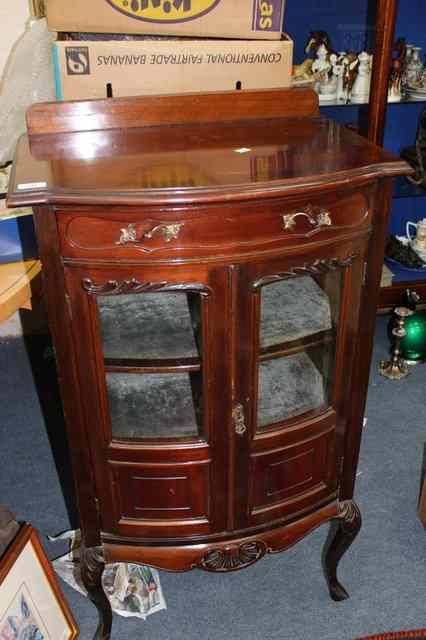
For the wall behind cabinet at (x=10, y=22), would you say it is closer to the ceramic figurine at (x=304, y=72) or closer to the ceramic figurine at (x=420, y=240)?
the ceramic figurine at (x=304, y=72)

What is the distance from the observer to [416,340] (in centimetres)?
248

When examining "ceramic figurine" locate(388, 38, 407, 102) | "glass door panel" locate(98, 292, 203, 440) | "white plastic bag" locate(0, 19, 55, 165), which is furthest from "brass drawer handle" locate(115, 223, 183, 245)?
"ceramic figurine" locate(388, 38, 407, 102)

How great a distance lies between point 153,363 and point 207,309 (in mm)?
159

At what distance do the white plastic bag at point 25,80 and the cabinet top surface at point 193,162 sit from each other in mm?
629

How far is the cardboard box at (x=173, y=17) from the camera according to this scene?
1.39 meters

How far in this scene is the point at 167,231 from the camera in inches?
38.5

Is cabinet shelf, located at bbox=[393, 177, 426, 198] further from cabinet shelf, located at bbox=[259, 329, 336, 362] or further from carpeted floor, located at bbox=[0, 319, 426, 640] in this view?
cabinet shelf, located at bbox=[259, 329, 336, 362]


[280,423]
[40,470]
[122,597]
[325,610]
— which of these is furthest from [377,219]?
[40,470]

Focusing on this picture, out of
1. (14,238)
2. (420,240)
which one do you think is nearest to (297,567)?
(14,238)

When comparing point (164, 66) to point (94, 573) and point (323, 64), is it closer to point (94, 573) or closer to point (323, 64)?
point (323, 64)

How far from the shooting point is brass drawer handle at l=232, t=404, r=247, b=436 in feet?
3.86

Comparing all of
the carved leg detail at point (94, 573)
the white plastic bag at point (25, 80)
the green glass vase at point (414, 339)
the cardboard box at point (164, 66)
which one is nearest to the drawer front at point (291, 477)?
the carved leg detail at point (94, 573)

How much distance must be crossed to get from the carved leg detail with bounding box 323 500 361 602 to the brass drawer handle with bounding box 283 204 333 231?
27.9 inches

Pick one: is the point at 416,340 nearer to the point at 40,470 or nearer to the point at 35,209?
the point at 40,470
